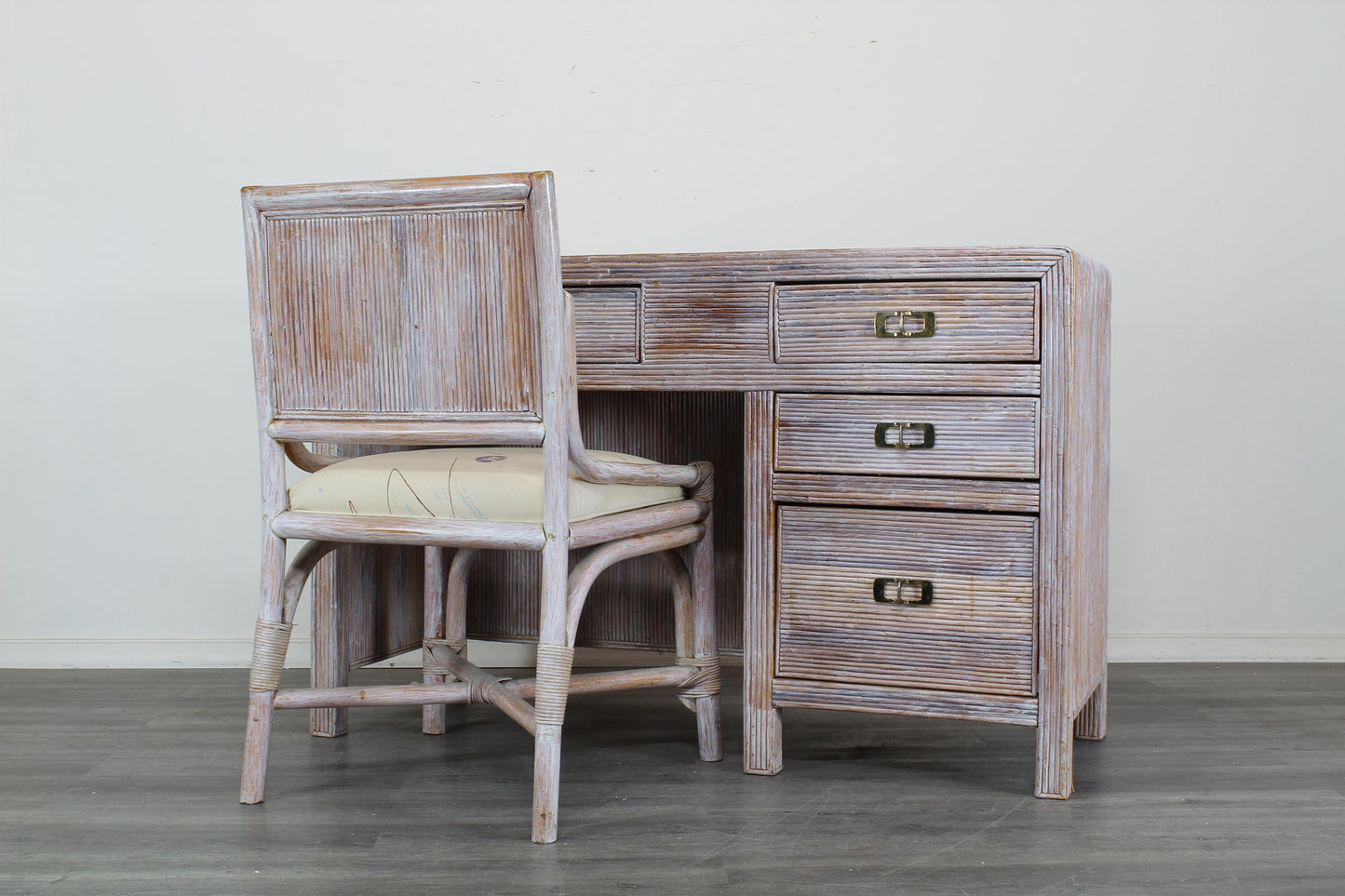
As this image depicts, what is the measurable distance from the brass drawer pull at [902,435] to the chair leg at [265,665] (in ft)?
2.85

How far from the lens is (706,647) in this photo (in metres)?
1.85

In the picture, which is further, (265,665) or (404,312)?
(265,665)

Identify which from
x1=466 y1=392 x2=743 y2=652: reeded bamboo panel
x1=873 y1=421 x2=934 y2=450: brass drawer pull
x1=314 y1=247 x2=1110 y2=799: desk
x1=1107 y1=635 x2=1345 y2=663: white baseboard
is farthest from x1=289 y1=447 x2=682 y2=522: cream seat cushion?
x1=1107 y1=635 x2=1345 y2=663: white baseboard

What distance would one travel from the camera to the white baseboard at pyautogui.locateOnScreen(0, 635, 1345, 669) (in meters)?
2.54

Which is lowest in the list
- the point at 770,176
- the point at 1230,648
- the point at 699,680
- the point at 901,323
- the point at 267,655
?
the point at 1230,648

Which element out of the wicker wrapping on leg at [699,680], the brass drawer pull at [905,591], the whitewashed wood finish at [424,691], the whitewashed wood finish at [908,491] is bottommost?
the wicker wrapping on leg at [699,680]

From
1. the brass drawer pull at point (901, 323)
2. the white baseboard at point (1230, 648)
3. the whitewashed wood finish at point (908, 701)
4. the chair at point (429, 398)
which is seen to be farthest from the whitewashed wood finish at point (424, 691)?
the white baseboard at point (1230, 648)

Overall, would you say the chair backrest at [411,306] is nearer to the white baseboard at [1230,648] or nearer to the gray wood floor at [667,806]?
the gray wood floor at [667,806]

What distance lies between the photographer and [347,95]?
250cm

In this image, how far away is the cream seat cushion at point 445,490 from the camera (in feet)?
4.92

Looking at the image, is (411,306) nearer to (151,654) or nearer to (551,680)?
(551,680)

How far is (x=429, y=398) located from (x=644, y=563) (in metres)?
0.77

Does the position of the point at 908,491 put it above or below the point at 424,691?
above

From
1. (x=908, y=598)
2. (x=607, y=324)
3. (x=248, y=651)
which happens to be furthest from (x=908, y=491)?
(x=248, y=651)
